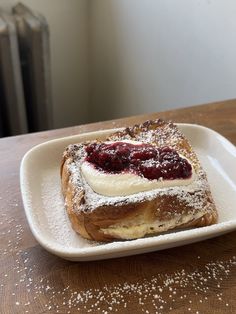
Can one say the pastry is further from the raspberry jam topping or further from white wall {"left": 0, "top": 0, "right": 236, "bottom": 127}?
white wall {"left": 0, "top": 0, "right": 236, "bottom": 127}

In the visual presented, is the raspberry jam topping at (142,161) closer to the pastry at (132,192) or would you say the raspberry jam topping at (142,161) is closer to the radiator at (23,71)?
the pastry at (132,192)

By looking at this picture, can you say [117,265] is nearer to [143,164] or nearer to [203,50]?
[143,164]

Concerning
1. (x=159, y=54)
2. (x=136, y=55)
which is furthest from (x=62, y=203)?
(x=136, y=55)

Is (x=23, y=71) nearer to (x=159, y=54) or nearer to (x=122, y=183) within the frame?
(x=159, y=54)

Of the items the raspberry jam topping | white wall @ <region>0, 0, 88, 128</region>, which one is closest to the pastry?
the raspberry jam topping

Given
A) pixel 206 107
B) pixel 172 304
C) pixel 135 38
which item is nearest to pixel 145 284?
pixel 172 304
